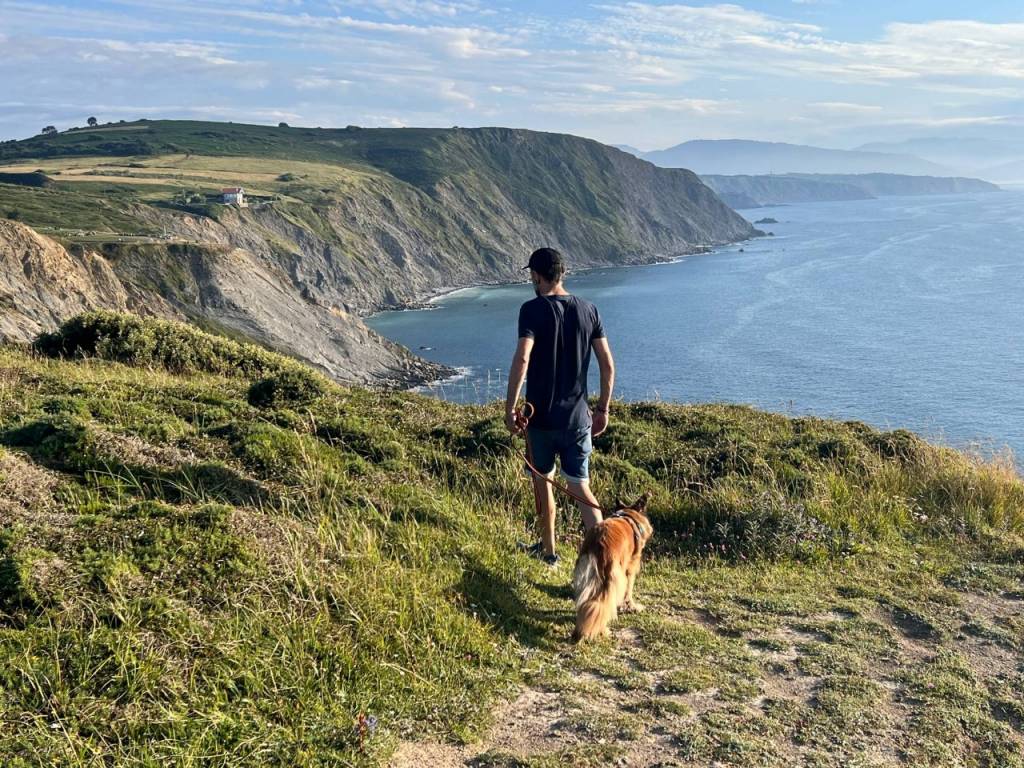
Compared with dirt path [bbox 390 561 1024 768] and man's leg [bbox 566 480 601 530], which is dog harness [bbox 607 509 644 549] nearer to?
→ man's leg [bbox 566 480 601 530]

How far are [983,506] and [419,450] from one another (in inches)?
263

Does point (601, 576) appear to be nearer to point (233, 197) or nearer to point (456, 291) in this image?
point (233, 197)

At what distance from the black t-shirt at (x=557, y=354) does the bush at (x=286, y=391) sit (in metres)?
4.65

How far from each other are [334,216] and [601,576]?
404 feet

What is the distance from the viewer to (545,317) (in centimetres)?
588

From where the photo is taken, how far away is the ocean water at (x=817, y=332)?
51969 millimetres

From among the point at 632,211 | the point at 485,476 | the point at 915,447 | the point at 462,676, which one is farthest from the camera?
the point at 632,211

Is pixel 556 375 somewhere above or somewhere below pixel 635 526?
above

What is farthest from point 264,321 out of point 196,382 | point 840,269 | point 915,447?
point 840,269

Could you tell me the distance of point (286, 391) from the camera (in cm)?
1012

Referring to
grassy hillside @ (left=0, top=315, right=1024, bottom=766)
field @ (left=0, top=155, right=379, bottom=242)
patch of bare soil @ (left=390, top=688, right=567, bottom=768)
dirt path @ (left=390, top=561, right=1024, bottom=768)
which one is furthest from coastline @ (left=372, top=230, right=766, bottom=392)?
patch of bare soil @ (left=390, top=688, right=567, bottom=768)

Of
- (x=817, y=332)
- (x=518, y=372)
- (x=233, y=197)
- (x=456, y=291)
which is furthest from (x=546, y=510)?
(x=456, y=291)

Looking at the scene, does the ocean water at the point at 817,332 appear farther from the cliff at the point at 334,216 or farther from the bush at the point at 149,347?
the cliff at the point at 334,216

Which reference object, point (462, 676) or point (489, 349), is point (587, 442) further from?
point (489, 349)
